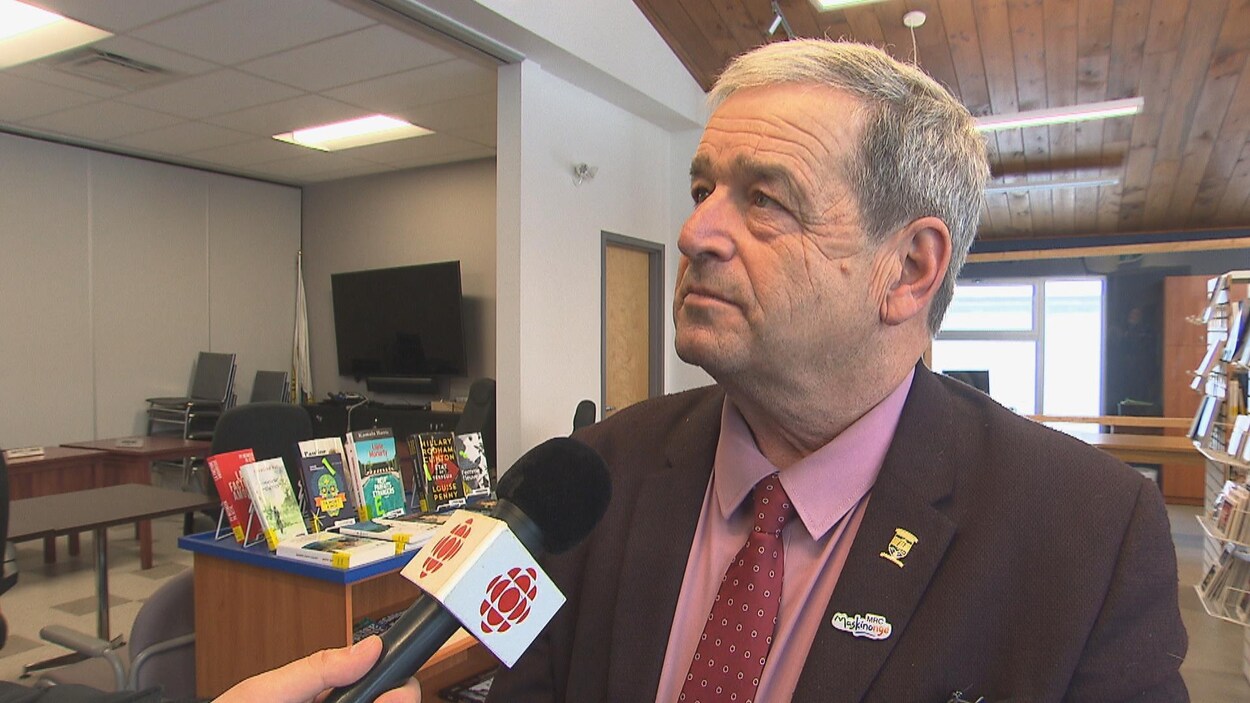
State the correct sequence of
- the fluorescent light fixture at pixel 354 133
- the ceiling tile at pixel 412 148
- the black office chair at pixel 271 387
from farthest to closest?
the black office chair at pixel 271 387 < the ceiling tile at pixel 412 148 < the fluorescent light fixture at pixel 354 133

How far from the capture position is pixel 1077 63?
→ 5.48 metres

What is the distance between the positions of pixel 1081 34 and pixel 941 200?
5.20 metres

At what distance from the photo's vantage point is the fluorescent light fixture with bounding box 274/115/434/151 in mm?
6188

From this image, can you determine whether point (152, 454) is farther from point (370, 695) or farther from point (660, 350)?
point (370, 695)

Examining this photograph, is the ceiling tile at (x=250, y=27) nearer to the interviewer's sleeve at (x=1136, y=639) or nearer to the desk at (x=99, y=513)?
the desk at (x=99, y=513)

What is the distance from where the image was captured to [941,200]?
101 cm

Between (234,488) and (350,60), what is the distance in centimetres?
316

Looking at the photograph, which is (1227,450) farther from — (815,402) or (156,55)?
(156,55)

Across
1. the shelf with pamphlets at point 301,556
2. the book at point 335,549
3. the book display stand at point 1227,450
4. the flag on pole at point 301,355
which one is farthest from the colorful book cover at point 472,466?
the flag on pole at point 301,355

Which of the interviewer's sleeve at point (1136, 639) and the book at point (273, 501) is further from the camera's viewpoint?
the book at point (273, 501)

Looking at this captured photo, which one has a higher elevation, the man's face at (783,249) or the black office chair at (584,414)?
the man's face at (783,249)

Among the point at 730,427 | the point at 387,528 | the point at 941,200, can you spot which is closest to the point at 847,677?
the point at 730,427

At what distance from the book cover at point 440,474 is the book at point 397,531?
183 millimetres

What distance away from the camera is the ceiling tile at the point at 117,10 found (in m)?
4.01
